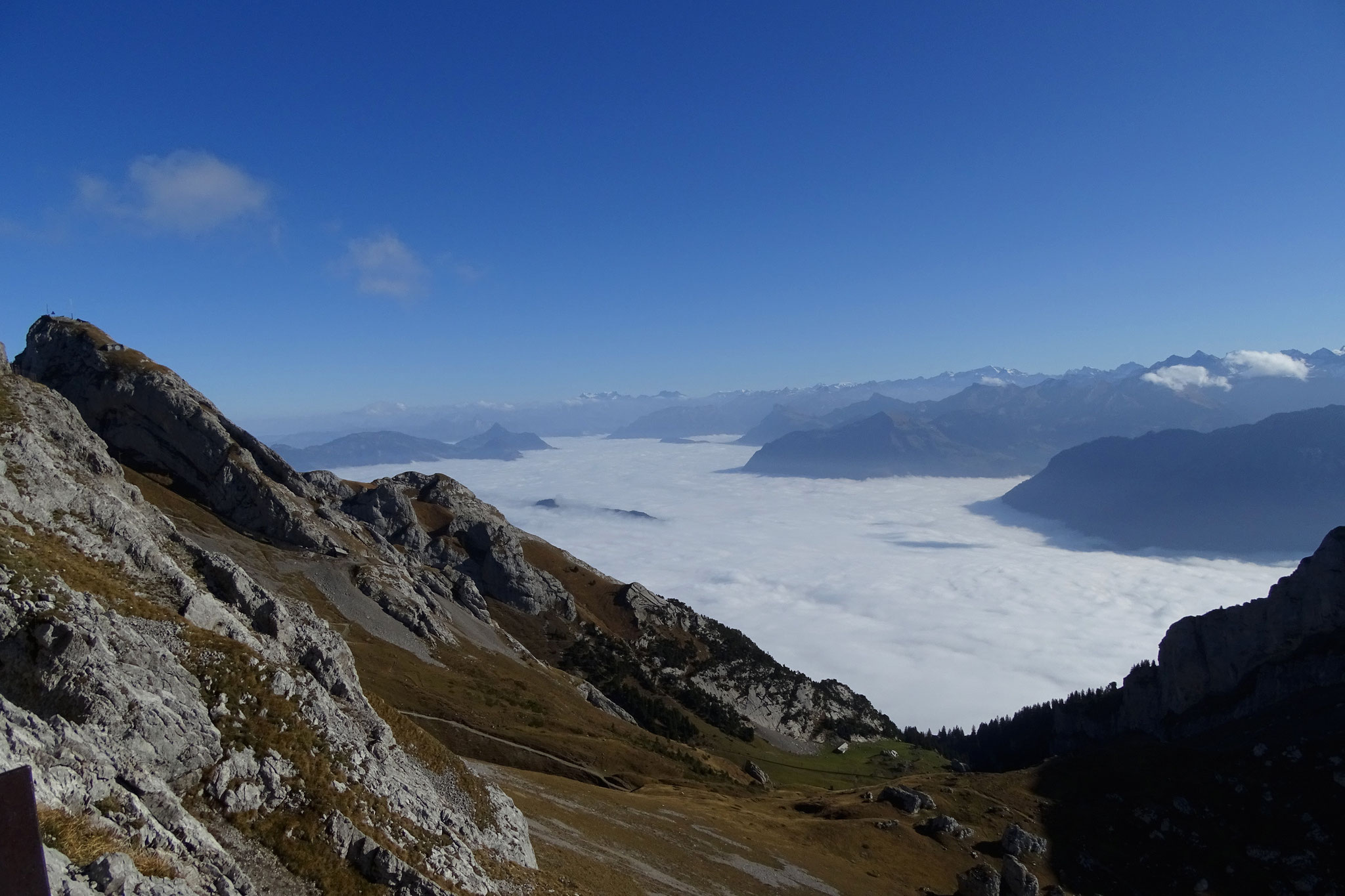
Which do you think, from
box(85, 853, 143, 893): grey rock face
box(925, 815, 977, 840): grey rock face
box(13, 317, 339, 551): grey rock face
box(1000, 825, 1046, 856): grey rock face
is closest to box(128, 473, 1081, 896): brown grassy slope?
box(925, 815, 977, 840): grey rock face

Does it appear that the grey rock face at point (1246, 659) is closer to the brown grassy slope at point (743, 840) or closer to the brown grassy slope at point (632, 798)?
the brown grassy slope at point (632, 798)

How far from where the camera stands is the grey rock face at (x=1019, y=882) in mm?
59219

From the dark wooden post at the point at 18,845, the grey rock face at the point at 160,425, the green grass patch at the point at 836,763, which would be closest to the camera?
the dark wooden post at the point at 18,845

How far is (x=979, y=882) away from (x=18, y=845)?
67819 millimetres

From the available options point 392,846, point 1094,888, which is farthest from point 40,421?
point 1094,888

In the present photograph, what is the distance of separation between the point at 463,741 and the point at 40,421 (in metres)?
47.5

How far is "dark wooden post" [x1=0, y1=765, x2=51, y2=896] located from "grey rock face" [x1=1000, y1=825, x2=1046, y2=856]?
261 feet

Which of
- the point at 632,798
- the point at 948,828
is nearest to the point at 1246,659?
the point at 948,828

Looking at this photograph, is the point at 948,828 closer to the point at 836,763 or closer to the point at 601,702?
the point at 601,702

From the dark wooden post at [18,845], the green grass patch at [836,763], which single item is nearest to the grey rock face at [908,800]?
the green grass patch at [836,763]

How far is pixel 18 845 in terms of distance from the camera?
32.8 ft

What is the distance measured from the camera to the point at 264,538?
105625mm

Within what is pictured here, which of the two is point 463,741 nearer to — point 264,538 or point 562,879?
point 562,879

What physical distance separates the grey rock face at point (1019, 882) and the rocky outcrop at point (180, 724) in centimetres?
4999
